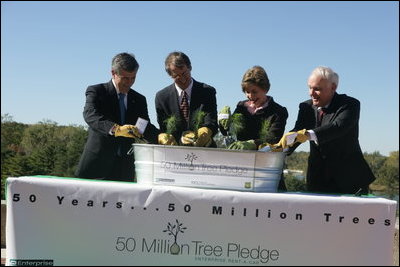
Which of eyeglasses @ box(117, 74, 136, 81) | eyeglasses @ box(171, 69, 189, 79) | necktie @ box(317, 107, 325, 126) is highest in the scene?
eyeglasses @ box(171, 69, 189, 79)

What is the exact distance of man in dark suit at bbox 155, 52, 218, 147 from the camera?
3.38m

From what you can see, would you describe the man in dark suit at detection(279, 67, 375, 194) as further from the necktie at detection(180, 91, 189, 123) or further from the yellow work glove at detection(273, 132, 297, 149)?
the necktie at detection(180, 91, 189, 123)

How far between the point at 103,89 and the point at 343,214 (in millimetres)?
1817

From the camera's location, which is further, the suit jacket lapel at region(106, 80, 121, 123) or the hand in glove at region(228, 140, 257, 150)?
the suit jacket lapel at region(106, 80, 121, 123)

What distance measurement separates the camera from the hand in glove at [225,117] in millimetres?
3164

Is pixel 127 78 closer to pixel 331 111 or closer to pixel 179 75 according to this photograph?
pixel 179 75

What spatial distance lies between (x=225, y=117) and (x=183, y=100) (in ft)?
1.78

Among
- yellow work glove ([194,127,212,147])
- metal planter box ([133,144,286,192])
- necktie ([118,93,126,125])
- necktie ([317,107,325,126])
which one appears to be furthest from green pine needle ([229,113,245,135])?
necktie ([118,93,126,125])

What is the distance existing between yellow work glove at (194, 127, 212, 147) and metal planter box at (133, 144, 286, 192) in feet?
0.56

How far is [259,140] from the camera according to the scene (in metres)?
3.17

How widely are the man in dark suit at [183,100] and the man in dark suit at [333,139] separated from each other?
1.91 feet

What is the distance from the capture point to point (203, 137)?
3.10 m

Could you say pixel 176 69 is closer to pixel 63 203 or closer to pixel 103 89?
pixel 103 89

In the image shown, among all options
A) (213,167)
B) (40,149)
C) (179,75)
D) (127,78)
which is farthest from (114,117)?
(40,149)
